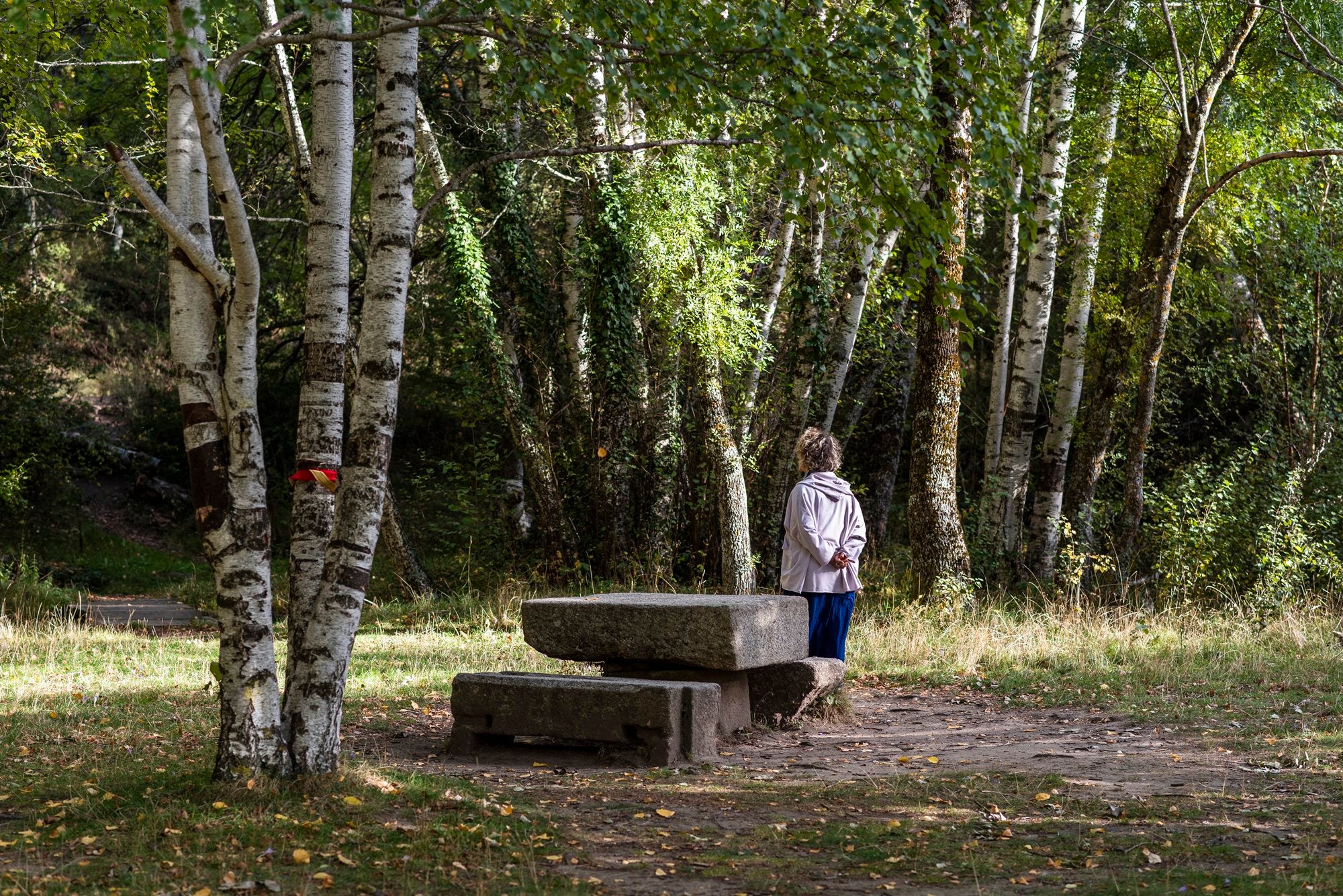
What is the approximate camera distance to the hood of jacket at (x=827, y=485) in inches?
311

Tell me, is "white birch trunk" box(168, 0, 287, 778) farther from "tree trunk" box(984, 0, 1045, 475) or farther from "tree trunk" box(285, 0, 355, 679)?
"tree trunk" box(984, 0, 1045, 475)

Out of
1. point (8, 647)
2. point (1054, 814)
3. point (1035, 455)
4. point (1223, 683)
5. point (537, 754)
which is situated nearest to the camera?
point (1054, 814)

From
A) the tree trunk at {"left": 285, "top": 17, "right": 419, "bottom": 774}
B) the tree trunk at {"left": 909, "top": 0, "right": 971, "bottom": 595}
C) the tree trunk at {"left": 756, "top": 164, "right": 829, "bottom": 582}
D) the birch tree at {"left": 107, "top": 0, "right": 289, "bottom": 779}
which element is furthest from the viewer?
the tree trunk at {"left": 756, "top": 164, "right": 829, "bottom": 582}

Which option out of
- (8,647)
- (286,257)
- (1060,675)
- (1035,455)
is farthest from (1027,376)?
(286,257)

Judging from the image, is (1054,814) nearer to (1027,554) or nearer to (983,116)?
(983,116)

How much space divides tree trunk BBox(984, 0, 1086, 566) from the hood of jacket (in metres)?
6.13

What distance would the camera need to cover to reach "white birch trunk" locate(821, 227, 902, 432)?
1329cm

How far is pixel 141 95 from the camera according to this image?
14586mm

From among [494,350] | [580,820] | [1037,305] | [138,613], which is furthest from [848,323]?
[138,613]

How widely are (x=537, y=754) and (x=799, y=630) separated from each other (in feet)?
5.91

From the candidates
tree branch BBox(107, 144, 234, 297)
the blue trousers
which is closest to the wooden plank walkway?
the blue trousers

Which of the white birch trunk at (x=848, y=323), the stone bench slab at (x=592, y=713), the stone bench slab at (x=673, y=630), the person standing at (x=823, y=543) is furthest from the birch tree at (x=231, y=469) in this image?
the white birch trunk at (x=848, y=323)

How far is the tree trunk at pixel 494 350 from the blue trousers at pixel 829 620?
20.5ft

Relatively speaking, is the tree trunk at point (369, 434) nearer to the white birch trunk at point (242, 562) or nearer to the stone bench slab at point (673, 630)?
the white birch trunk at point (242, 562)
